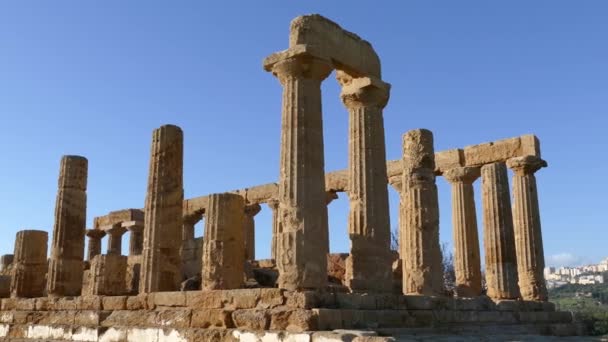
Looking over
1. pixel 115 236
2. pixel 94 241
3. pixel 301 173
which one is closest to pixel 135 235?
pixel 115 236

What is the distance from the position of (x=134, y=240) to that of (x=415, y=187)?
69.9 ft

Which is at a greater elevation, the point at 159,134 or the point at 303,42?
the point at 303,42

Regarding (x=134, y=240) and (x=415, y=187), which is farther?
(x=134, y=240)

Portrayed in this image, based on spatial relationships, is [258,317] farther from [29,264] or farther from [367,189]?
[29,264]

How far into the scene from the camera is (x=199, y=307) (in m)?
13.4

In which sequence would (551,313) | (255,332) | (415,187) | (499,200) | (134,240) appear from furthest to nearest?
(134,240) < (499,200) < (551,313) < (415,187) < (255,332)

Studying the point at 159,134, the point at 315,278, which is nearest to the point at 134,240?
the point at 159,134

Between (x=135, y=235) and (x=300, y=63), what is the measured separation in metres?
23.3

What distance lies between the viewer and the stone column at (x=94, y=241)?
1470 inches

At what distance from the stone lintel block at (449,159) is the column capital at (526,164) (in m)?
1.86

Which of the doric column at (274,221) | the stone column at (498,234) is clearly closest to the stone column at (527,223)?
the stone column at (498,234)

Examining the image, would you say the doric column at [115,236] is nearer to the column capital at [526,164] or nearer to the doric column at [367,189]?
the column capital at [526,164]

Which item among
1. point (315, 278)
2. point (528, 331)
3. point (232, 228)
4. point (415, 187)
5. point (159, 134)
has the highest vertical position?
point (159, 134)

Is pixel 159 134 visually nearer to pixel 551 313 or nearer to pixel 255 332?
pixel 255 332
